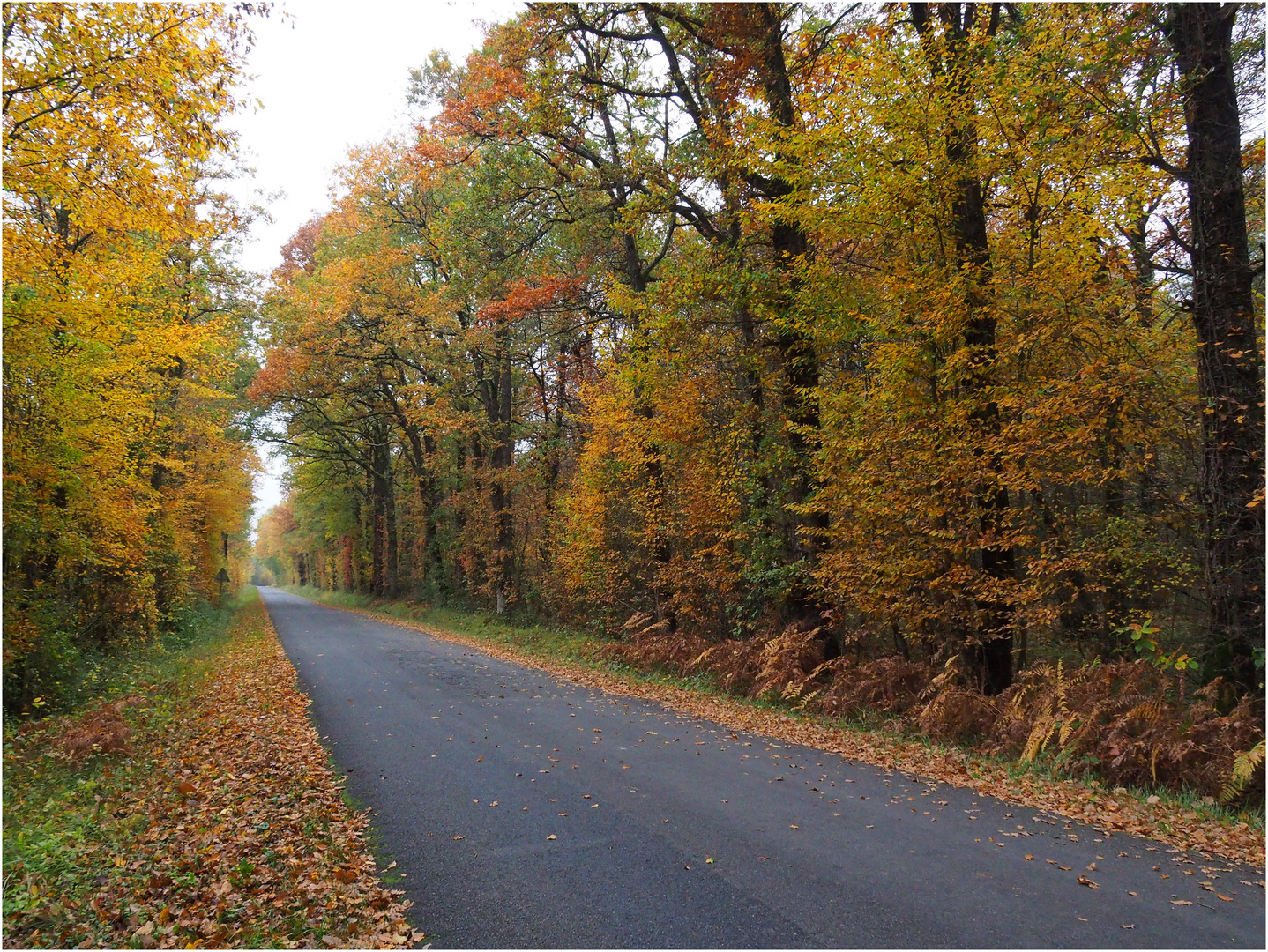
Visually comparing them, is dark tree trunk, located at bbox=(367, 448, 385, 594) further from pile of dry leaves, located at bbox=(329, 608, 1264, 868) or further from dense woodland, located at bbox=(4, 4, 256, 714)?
pile of dry leaves, located at bbox=(329, 608, 1264, 868)

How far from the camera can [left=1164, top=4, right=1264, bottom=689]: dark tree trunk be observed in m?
6.29

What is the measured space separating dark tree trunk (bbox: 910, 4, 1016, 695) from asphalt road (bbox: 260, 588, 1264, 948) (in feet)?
9.10

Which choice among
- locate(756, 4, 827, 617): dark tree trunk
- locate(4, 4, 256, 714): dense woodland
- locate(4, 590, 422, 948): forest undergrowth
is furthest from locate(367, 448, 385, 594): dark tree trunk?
locate(756, 4, 827, 617): dark tree trunk

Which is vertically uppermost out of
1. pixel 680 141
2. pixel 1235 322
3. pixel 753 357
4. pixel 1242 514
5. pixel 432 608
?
pixel 680 141

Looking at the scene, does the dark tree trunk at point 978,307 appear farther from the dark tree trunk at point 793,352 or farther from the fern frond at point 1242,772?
the fern frond at point 1242,772

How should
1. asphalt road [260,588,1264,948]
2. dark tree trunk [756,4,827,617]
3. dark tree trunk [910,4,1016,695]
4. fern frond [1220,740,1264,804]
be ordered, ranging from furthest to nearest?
dark tree trunk [756,4,827,617] < dark tree trunk [910,4,1016,695] < fern frond [1220,740,1264,804] < asphalt road [260,588,1264,948]

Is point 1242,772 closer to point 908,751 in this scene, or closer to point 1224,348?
point 908,751

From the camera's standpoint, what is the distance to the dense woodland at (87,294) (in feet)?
19.0

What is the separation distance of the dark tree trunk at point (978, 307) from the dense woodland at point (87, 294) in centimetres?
770

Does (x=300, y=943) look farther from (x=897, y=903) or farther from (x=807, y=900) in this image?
(x=897, y=903)

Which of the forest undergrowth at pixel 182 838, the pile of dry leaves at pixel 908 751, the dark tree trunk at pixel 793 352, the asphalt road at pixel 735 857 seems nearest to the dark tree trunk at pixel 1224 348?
the pile of dry leaves at pixel 908 751

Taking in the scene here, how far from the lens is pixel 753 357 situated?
12023mm

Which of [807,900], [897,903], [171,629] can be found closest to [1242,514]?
[897,903]

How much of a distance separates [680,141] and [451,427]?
39.2ft
